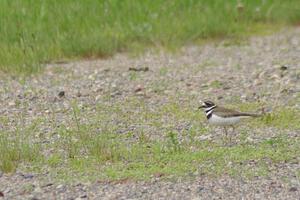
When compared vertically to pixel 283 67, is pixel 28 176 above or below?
below

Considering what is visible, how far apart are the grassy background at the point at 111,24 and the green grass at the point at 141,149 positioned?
3396 millimetres

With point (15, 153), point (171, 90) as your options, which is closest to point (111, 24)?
point (171, 90)

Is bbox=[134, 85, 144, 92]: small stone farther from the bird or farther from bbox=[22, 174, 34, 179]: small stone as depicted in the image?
bbox=[22, 174, 34, 179]: small stone

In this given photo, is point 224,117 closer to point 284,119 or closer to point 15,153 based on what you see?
point 284,119

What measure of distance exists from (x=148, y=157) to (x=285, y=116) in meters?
2.20

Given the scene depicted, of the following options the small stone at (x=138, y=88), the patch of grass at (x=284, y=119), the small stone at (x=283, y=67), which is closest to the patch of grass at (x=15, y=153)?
the patch of grass at (x=284, y=119)

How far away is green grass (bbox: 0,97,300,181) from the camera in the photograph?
782cm

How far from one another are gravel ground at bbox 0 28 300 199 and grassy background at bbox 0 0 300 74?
34 cm

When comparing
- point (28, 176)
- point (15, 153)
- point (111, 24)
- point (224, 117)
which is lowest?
point (28, 176)

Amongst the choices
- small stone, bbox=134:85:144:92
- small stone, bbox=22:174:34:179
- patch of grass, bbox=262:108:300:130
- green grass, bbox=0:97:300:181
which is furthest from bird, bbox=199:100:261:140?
small stone, bbox=134:85:144:92

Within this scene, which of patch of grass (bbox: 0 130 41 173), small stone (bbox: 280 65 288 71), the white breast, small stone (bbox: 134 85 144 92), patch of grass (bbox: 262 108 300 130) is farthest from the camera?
small stone (bbox: 280 65 288 71)

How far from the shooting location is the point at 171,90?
461 inches

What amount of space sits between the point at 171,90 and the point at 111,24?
12.8ft

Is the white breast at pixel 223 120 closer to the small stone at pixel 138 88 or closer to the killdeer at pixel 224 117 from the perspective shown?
the killdeer at pixel 224 117
